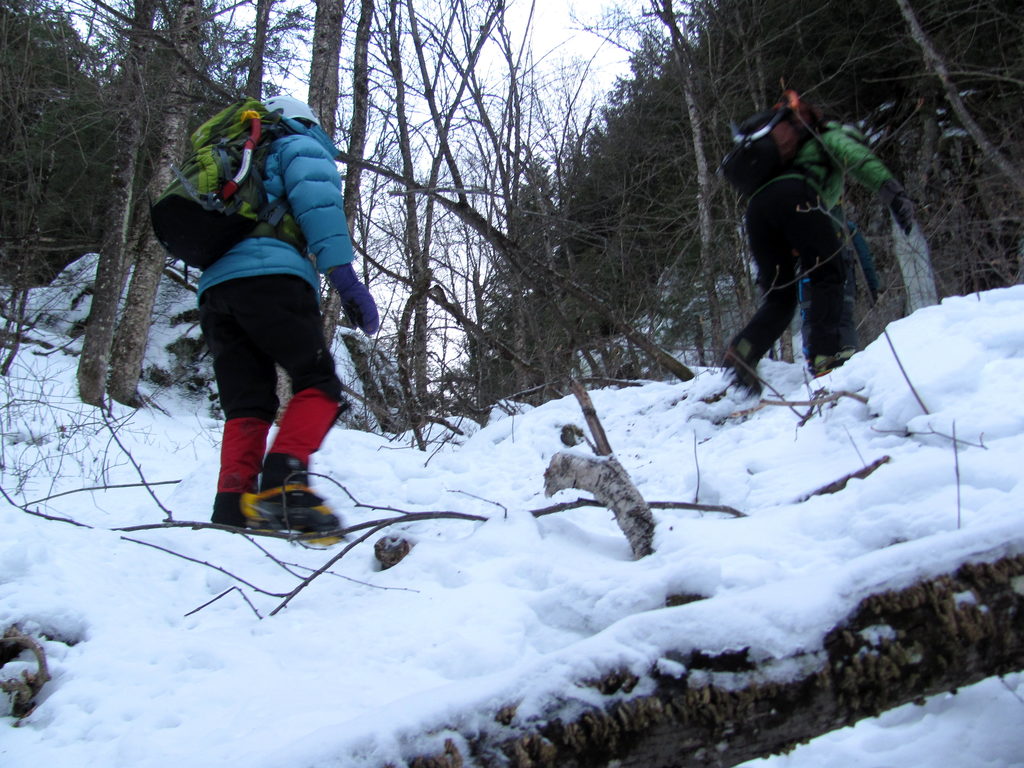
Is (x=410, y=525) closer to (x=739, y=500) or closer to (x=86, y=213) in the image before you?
(x=739, y=500)

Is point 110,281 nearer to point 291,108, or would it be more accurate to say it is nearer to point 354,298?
point 291,108

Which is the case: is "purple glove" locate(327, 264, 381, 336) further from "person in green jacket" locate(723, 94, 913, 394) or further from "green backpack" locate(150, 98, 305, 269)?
"person in green jacket" locate(723, 94, 913, 394)

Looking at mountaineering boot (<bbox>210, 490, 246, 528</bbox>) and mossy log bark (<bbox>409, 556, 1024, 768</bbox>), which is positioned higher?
mountaineering boot (<bbox>210, 490, 246, 528</bbox>)

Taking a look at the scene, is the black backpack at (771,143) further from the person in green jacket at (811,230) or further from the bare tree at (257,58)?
the bare tree at (257,58)

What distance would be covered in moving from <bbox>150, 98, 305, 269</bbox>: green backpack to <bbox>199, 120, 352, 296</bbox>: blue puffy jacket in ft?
0.13

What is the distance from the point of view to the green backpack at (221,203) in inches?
83.6

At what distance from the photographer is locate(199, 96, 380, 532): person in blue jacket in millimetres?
2152

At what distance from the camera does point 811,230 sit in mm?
2984

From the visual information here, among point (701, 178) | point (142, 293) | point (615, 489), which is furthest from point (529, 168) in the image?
point (615, 489)

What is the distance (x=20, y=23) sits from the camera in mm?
5629

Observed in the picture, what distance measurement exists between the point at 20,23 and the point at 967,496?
7.77 m

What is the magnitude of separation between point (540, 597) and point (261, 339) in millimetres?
1379

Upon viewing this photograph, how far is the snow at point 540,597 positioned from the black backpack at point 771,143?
1.10 metres

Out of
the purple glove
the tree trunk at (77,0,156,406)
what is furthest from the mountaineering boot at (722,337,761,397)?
the tree trunk at (77,0,156,406)
